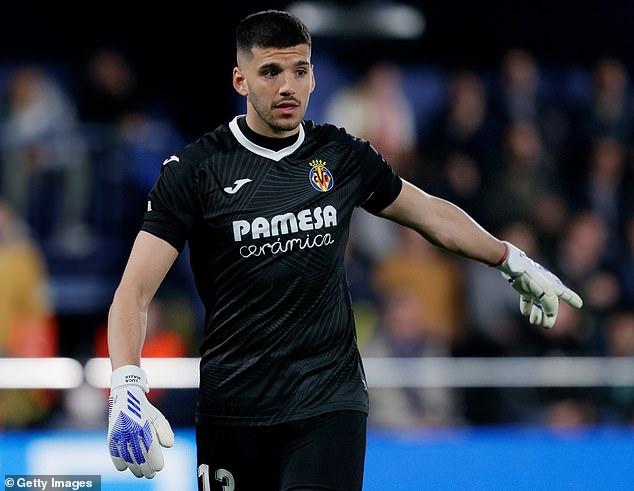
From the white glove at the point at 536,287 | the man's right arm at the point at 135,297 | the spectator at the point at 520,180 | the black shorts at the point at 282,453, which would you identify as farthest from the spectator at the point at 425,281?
the man's right arm at the point at 135,297

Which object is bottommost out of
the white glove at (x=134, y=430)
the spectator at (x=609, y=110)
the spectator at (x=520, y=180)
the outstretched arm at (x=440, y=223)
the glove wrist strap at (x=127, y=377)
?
the white glove at (x=134, y=430)

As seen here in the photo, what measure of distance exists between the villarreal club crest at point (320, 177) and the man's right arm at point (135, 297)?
53cm

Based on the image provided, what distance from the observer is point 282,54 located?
4598 millimetres

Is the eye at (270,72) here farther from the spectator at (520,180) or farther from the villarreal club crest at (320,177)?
the spectator at (520,180)

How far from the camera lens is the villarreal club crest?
4.68 metres

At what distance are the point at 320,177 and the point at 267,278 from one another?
15.6 inches

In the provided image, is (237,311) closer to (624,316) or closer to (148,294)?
(148,294)

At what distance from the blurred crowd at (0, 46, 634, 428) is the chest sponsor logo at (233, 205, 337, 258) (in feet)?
17.6

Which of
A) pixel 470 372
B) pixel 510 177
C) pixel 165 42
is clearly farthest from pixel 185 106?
pixel 470 372

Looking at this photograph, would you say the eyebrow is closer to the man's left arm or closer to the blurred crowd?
the man's left arm

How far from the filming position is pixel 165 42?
12.8 metres

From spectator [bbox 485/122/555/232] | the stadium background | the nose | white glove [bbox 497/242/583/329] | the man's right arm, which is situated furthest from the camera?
spectator [bbox 485/122/555/232]

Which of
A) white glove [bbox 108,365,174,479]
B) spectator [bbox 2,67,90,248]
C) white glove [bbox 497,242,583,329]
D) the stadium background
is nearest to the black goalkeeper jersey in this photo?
white glove [bbox 108,365,174,479]

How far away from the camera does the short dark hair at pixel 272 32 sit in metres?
4.62
